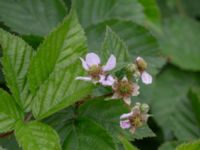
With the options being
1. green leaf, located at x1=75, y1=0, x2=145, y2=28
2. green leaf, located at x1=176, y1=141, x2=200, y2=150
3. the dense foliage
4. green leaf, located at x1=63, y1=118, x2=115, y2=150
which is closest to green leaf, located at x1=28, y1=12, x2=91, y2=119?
the dense foliage

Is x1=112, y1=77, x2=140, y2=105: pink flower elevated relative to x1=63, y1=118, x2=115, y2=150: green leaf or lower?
elevated

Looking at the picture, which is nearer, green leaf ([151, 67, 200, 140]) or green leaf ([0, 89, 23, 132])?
green leaf ([0, 89, 23, 132])

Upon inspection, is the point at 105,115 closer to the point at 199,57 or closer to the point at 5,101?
the point at 5,101

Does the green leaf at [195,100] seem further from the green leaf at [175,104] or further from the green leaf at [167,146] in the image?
the green leaf at [167,146]

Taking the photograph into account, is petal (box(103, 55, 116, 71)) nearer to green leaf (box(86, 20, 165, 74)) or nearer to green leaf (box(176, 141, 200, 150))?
green leaf (box(176, 141, 200, 150))

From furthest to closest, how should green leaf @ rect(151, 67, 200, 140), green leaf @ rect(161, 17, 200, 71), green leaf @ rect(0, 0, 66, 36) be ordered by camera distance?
green leaf @ rect(161, 17, 200, 71) < green leaf @ rect(151, 67, 200, 140) < green leaf @ rect(0, 0, 66, 36)

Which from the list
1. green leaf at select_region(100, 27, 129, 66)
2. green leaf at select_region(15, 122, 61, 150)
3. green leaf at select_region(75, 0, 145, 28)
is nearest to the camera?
green leaf at select_region(15, 122, 61, 150)

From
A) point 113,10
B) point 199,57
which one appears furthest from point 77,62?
point 199,57

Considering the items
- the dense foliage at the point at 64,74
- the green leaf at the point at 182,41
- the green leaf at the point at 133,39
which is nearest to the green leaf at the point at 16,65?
the dense foliage at the point at 64,74
